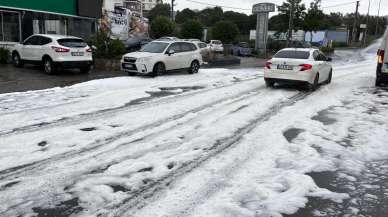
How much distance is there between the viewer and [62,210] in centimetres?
413

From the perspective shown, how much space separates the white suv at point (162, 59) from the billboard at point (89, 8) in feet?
36.4

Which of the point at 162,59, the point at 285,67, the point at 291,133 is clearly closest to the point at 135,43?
the point at 162,59

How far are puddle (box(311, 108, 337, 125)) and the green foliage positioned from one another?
11.8 metres

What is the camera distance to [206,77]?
17.0 metres

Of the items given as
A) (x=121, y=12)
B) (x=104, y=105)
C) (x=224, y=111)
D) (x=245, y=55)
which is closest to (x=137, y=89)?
(x=104, y=105)

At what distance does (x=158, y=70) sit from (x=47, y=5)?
10.9 meters

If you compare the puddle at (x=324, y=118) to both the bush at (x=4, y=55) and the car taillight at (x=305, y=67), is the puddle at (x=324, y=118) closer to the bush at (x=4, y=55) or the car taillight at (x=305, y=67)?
the car taillight at (x=305, y=67)

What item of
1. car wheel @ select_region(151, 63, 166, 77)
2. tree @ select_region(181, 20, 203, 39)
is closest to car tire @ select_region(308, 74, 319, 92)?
car wheel @ select_region(151, 63, 166, 77)

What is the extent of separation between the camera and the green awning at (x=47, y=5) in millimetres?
20908

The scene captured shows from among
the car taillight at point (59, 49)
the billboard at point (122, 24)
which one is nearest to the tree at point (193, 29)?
the billboard at point (122, 24)

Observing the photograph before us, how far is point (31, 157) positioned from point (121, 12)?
39.4m

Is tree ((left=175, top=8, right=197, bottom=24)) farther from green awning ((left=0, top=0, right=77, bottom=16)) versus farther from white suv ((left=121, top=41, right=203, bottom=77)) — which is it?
white suv ((left=121, top=41, right=203, bottom=77))

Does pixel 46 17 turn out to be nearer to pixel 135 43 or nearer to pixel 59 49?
pixel 135 43

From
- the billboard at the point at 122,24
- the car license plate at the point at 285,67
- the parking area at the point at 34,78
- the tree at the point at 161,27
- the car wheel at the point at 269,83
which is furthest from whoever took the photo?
the tree at the point at 161,27
